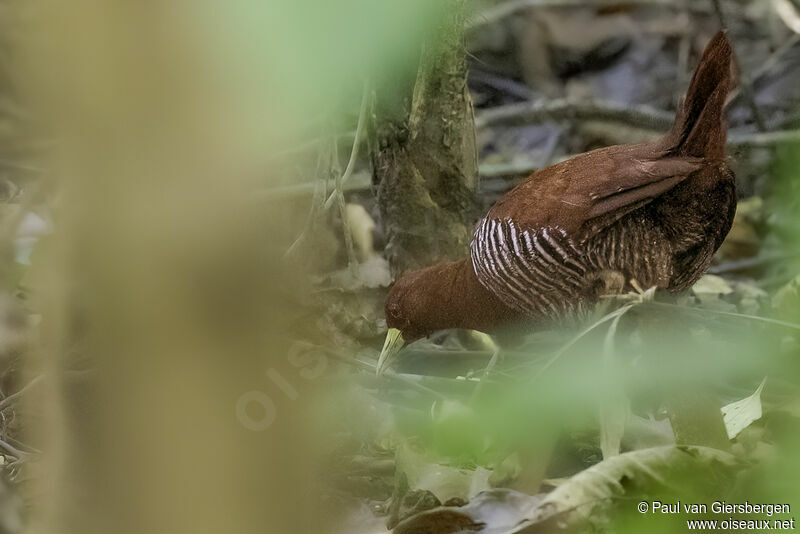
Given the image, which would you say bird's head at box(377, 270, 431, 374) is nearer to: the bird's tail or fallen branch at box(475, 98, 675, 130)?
fallen branch at box(475, 98, 675, 130)

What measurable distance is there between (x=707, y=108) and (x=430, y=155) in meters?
0.27

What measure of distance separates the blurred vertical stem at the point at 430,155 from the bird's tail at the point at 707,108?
21 centimetres

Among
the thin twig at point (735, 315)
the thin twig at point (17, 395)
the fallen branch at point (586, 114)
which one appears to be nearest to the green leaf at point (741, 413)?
the thin twig at point (735, 315)

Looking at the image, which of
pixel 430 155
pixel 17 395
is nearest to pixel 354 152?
pixel 430 155

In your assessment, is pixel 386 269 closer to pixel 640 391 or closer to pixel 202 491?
pixel 640 391

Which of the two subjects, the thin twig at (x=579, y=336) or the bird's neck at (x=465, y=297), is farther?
the bird's neck at (x=465, y=297)

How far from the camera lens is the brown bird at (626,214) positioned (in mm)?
→ 741

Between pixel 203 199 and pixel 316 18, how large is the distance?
0.11 m

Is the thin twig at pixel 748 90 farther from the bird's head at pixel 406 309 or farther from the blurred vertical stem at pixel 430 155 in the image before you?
the bird's head at pixel 406 309

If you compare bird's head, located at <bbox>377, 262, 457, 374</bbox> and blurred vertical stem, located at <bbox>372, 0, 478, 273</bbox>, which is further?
bird's head, located at <bbox>377, 262, 457, 374</bbox>

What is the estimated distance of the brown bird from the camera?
2.43 feet

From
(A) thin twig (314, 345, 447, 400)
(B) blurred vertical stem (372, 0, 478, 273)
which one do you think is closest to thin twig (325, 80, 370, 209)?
(B) blurred vertical stem (372, 0, 478, 273)

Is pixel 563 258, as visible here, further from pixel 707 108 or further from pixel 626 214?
pixel 707 108

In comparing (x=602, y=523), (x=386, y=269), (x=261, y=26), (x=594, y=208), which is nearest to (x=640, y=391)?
(x=602, y=523)
